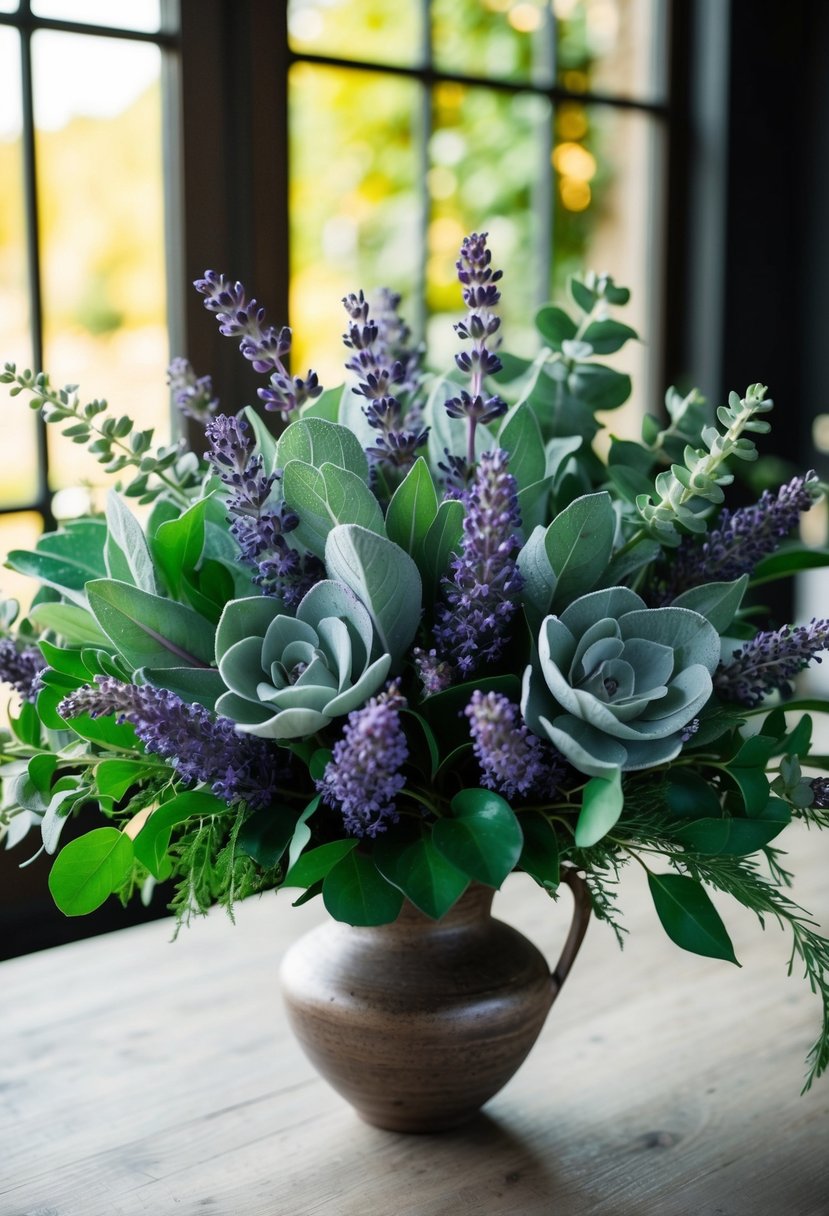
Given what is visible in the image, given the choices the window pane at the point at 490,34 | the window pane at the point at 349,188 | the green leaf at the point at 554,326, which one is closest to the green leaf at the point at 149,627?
the green leaf at the point at 554,326

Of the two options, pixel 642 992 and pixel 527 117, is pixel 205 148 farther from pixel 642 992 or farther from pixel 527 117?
pixel 527 117

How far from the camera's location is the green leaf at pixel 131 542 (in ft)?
1.93

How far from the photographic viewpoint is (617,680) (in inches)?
21.9

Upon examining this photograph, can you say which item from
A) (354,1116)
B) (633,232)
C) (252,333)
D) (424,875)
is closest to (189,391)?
(252,333)

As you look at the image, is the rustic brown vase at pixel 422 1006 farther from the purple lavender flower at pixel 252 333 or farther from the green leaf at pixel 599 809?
the purple lavender flower at pixel 252 333

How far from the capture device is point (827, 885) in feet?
3.68

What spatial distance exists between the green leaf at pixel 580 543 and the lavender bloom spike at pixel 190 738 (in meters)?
0.16

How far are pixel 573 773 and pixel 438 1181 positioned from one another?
0.80 ft

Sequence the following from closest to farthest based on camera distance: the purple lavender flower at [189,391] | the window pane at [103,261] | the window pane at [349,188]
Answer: the purple lavender flower at [189,391] → the window pane at [103,261] → the window pane at [349,188]

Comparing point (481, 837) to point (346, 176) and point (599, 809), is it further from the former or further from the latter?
point (346, 176)

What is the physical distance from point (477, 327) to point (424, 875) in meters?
0.26

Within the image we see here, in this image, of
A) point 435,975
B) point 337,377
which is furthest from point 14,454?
point 435,975

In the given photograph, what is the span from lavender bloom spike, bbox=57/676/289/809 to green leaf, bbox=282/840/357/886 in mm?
36

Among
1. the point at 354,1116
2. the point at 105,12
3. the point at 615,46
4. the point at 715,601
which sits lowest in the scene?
the point at 354,1116
